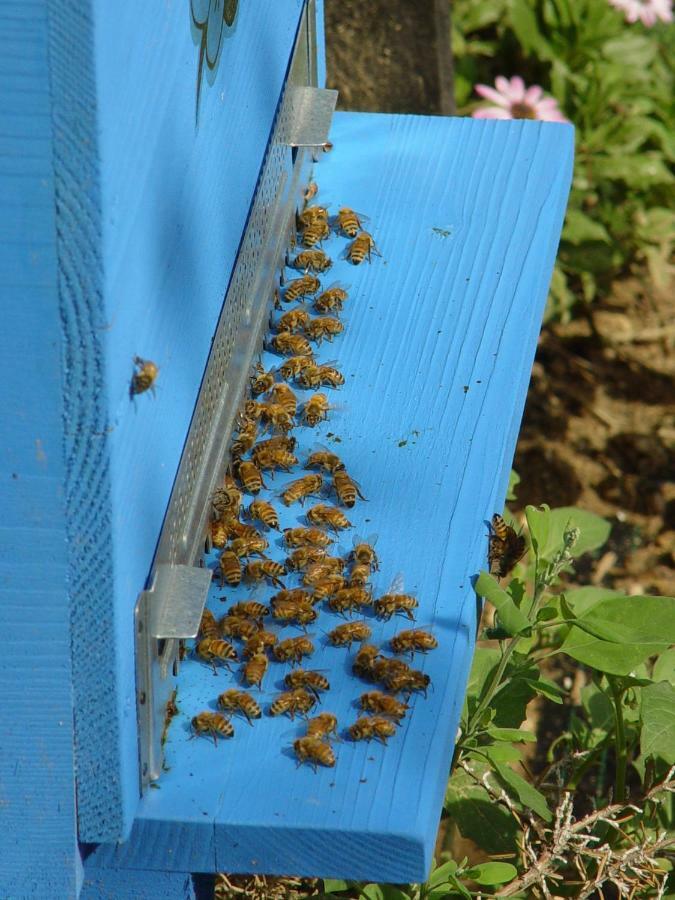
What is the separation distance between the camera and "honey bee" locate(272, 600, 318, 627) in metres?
2.25

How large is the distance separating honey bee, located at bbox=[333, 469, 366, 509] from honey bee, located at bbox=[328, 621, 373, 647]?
282 mm

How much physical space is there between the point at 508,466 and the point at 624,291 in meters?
4.21

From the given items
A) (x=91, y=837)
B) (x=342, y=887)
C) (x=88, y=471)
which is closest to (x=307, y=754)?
(x=91, y=837)

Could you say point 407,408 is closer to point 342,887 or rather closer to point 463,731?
point 463,731

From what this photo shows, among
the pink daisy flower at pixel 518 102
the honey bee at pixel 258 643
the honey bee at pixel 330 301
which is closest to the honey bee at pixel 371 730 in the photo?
the honey bee at pixel 258 643

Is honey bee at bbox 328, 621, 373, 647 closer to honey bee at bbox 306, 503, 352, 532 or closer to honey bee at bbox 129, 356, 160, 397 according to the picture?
honey bee at bbox 306, 503, 352, 532

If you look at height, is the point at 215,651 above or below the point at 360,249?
below

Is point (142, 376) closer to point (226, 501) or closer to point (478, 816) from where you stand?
point (226, 501)

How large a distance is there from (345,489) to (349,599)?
0.26 m

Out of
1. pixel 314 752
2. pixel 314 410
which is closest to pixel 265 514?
pixel 314 410

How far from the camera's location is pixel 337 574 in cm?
233

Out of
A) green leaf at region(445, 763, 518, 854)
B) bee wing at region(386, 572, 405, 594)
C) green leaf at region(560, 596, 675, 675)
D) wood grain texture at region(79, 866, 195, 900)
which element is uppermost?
bee wing at region(386, 572, 405, 594)

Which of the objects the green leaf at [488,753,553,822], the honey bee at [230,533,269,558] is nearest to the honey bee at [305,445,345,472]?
the honey bee at [230,533,269,558]

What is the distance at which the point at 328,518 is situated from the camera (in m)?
2.42
